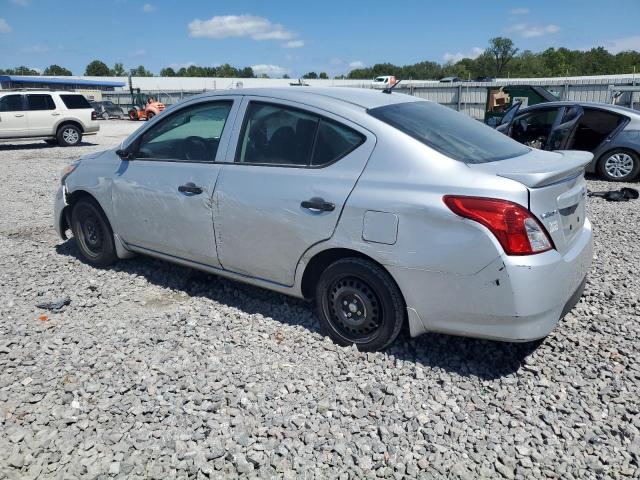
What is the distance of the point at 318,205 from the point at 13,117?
17.6 metres

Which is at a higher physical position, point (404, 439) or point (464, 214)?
point (464, 214)

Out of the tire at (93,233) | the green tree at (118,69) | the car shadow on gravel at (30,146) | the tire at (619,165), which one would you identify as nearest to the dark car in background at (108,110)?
the car shadow on gravel at (30,146)

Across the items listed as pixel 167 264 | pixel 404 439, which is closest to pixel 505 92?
pixel 167 264

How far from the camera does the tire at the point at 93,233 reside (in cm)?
489

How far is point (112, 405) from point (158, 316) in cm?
114

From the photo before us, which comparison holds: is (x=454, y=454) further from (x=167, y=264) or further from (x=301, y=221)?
(x=167, y=264)

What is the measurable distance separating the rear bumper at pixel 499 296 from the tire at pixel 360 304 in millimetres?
120

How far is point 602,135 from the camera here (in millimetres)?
9625

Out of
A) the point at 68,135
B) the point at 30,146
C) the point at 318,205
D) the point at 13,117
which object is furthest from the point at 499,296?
the point at 30,146

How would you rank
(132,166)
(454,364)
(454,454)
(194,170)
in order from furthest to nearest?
1. (132,166)
2. (194,170)
3. (454,364)
4. (454,454)

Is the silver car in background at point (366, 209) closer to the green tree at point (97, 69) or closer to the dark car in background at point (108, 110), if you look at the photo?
the dark car in background at point (108, 110)

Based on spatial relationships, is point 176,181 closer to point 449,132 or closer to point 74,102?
point 449,132

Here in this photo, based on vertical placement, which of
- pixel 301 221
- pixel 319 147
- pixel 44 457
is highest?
pixel 319 147

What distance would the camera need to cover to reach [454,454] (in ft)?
8.45
